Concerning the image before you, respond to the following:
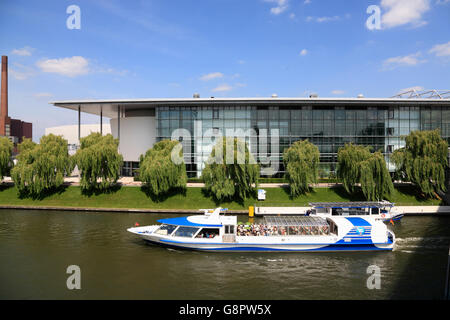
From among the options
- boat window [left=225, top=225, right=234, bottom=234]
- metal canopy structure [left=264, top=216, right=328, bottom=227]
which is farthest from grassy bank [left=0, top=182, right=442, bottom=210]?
boat window [left=225, top=225, right=234, bottom=234]

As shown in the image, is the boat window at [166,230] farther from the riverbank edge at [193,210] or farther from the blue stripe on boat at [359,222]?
the blue stripe on boat at [359,222]

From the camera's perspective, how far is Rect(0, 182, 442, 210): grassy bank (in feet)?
125

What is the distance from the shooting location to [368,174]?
122 ft

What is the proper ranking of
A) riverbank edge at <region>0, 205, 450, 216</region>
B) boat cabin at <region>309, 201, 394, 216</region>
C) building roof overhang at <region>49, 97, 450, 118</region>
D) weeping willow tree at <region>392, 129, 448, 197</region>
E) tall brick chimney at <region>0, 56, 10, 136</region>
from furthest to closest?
tall brick chimney at <region>0, 56, 10, 136</region> → building roof overhang at <region>49, 97, 450, 118</region> → weeping willow tree at <region>392, 129, 448, 197</region> → riverbank edge at <region>0, 205, 450, 216</region> → boat cabin at <region>309, 201, 394, 216</region>

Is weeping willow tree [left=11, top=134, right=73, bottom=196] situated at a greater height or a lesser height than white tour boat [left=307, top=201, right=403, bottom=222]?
greater

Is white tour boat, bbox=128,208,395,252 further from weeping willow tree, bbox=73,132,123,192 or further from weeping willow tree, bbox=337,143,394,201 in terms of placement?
weeping willow tree, bbox=73,132,123,192

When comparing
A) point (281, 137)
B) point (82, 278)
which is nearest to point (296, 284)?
point (82, 278)

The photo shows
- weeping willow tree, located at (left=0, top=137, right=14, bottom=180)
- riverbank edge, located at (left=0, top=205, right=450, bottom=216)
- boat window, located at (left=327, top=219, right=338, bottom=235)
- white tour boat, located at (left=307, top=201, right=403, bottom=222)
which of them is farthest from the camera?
weeping willow tree, located at (left=0, top=137, right=14, bottom=180)

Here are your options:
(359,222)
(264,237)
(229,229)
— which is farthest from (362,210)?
(229,229)

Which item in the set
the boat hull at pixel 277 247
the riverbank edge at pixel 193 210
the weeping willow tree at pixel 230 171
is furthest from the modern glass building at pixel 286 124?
the boat hull at pixel 277 247

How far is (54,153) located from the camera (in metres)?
41.5

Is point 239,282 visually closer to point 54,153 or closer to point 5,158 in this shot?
point 54,153

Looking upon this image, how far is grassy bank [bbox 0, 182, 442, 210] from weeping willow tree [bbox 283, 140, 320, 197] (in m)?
1.59

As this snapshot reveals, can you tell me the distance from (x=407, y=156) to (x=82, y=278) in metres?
41.5
